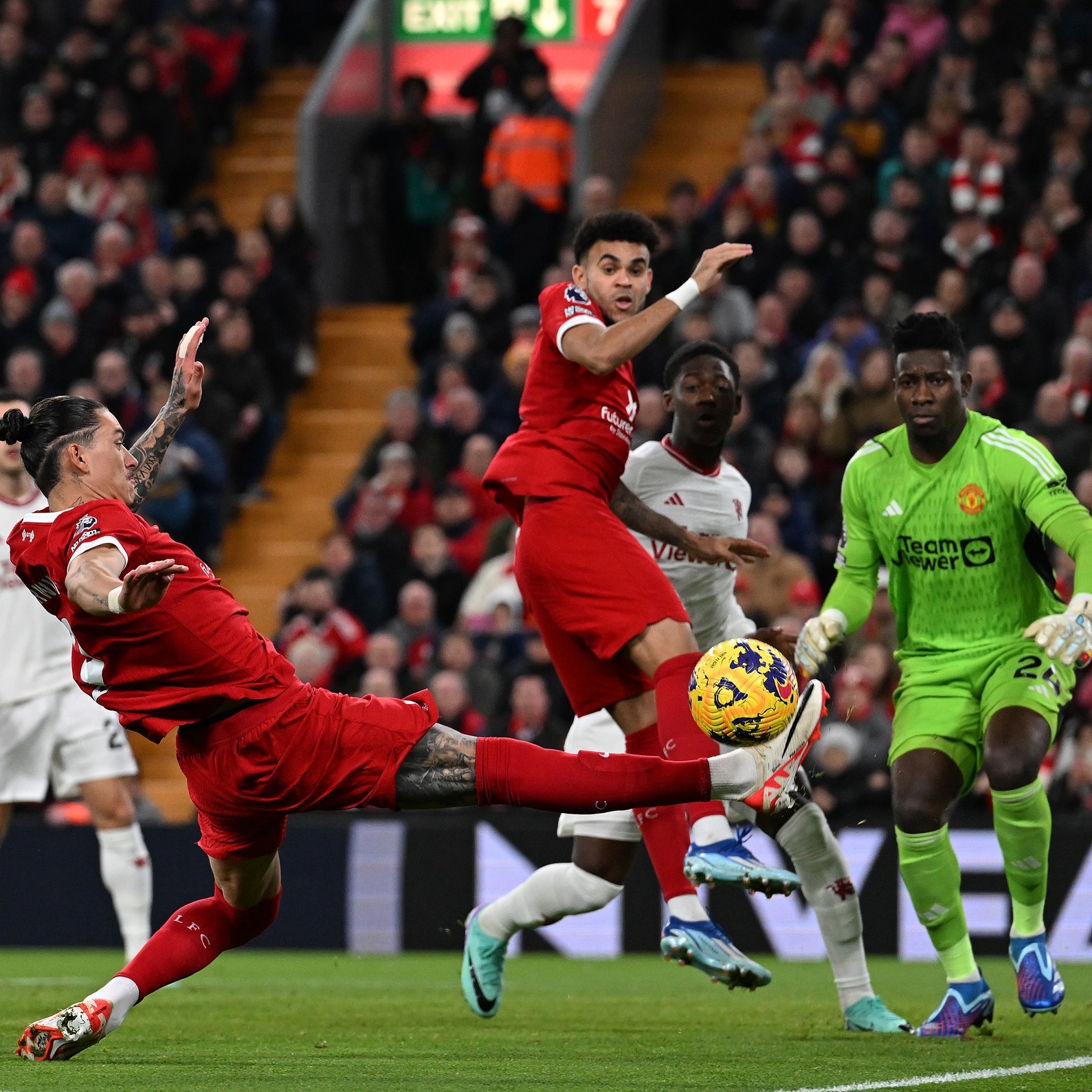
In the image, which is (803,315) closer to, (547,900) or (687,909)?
(547,900)

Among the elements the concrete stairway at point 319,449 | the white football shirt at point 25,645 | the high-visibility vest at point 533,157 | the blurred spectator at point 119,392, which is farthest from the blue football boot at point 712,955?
the high-visibility vest at point 533,157

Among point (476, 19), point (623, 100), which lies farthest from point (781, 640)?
point (476, 19)

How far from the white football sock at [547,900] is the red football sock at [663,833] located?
21.9 inches

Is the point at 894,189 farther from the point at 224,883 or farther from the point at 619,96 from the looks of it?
the point at 224,883

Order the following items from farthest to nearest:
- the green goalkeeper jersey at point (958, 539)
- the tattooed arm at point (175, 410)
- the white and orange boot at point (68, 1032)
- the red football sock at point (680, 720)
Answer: the green goalkeeper jersey at point (958, 539)
the tattooed arm at point (175, 410)
the red football sock at point (680, 720)
the white and orange boot at point (68, 1032)

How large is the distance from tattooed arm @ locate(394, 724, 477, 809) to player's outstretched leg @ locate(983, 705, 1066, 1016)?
191 centimetres

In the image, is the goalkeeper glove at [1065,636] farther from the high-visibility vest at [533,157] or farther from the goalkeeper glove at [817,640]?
the high-visibility vest at [533,157]

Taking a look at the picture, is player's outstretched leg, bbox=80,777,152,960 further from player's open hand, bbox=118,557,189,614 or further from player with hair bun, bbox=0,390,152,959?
player's open hand, bbox=118,557,189,614

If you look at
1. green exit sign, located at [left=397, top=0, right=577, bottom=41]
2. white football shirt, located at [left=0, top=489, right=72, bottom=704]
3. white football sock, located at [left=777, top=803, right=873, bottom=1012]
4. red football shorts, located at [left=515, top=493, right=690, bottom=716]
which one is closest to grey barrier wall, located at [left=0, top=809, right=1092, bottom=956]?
white football shirt, located at [left=0, top=489, right=72, bottom=704]

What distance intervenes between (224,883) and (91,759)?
9.84 ft

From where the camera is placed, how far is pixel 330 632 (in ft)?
50.0

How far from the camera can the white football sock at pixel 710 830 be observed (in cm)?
746

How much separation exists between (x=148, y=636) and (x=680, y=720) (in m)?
1.91

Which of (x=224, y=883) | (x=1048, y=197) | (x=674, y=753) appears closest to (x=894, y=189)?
(x=1048, y=197)
